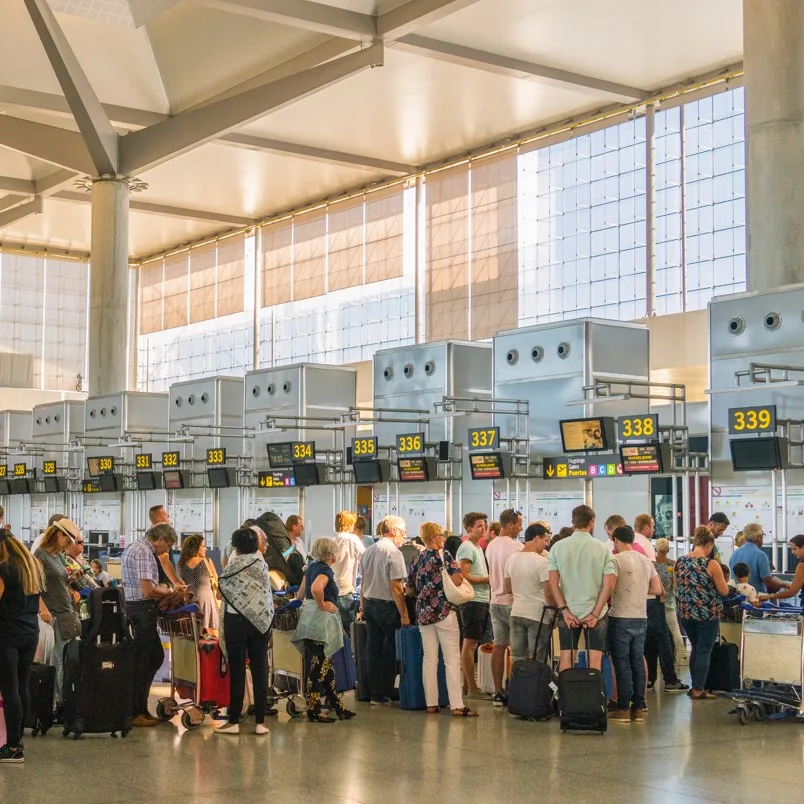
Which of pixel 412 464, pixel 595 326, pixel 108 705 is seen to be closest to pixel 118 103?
pixel 412 464

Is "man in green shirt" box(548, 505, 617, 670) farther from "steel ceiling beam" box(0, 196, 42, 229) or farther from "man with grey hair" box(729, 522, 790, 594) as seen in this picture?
"steel ceiling beam" box(0, 196, 42, 229)

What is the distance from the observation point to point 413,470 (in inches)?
658

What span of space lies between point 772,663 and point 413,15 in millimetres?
12360

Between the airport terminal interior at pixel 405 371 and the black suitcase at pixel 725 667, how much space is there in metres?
0.04

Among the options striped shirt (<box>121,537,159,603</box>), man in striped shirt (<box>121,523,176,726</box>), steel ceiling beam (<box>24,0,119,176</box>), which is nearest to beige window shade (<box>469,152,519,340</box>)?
steel ceiling beam (<box>24,0,119,176</box>)

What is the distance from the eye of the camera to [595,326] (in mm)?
14734

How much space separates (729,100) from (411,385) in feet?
30.2

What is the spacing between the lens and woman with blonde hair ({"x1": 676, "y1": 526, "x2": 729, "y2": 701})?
10914 millimetres

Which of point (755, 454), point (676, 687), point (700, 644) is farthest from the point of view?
point (676, 687)

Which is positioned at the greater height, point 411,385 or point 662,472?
point 411,385

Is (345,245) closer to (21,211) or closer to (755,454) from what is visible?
(21,211)

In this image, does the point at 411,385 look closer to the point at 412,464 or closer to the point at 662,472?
the point at 412,464

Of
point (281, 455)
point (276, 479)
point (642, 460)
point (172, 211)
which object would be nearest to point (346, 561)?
point (642, 460)

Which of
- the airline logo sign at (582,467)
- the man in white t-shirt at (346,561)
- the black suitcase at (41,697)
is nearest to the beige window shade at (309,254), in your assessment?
the airline logo sign at (582,467)
